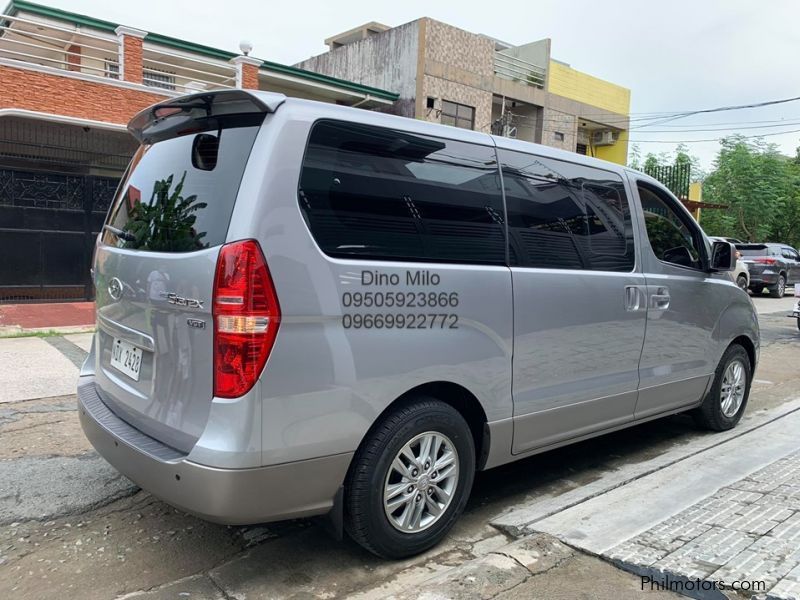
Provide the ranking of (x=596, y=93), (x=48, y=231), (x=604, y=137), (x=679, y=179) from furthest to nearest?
(x=604, y=137) → (x=679, y=179) → (x=596, y=93) → (x=48, y=231)

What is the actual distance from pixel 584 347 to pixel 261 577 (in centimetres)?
213

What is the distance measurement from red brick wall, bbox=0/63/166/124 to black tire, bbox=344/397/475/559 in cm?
1222

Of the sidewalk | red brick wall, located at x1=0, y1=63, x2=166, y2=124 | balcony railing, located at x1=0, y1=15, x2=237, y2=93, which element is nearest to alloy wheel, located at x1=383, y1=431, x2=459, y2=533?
the sidewalk

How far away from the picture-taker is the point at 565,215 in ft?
12.5

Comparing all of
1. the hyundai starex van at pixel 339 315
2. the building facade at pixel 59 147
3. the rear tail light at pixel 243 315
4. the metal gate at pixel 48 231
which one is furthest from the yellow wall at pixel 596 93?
the rear tail light at pixel 243 315

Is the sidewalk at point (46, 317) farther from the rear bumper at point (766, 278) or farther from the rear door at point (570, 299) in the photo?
the rear bumper at point (766, 278)

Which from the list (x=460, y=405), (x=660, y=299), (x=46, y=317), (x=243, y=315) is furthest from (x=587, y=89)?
(x=243, y=315)

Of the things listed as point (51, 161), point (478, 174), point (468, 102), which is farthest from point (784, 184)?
point (478, 174)

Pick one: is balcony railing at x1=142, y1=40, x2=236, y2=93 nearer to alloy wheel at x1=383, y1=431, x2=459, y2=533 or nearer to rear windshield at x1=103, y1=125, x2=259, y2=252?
rear windshield at x1=103, y1=125, x2=259, y2=252

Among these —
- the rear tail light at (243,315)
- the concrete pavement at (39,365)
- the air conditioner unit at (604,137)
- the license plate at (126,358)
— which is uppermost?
the air conditioner unit at (604,137)

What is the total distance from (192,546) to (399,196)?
1989 millimetres

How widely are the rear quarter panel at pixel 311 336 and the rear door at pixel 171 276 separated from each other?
0.47ft

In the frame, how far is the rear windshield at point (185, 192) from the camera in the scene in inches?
105

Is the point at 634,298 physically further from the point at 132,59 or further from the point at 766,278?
the point at 766,278
